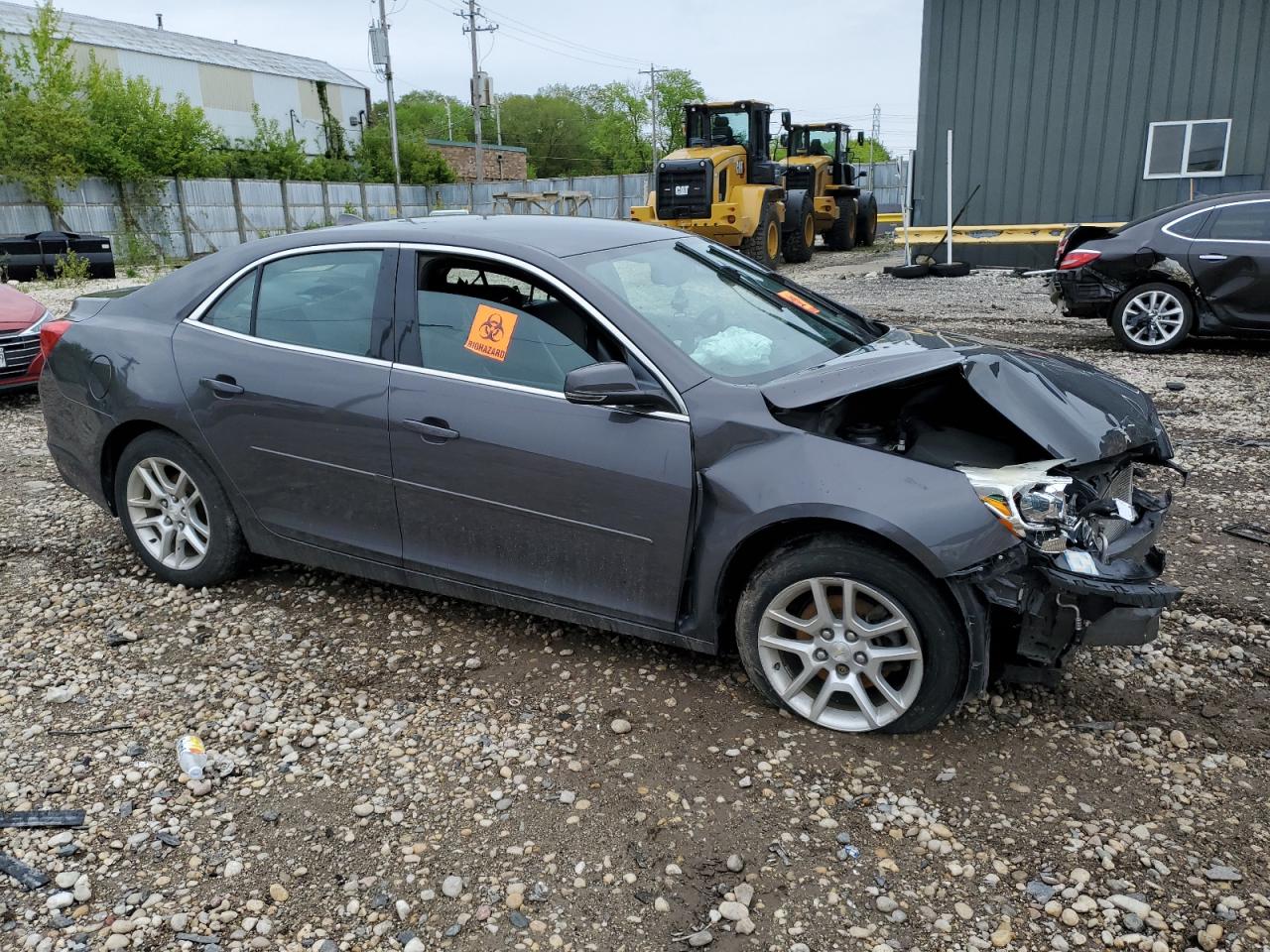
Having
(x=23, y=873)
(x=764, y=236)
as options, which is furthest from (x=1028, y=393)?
(x=764, y=236)

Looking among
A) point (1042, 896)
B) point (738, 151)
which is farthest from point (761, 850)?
point (738, 151)

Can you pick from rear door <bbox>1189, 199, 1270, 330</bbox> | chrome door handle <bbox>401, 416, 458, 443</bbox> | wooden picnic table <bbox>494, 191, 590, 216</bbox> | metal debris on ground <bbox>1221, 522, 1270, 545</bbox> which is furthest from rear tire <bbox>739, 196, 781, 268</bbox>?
chrome door handle <bbox>401, 416, 458, 443</bbox>

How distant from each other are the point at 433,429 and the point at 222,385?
42.5 inches

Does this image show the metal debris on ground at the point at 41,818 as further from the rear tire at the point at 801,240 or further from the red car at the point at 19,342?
the rear tire at the point at 801,240

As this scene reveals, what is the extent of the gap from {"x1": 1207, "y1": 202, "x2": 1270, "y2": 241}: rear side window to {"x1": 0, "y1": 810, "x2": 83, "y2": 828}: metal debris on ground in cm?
989

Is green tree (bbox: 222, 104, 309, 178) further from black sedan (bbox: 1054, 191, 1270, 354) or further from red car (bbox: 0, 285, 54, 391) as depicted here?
black sedan (bbox: 1054, 191, 1270, 354)

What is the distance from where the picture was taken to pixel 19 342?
836cm

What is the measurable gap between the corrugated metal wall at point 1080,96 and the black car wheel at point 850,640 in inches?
669

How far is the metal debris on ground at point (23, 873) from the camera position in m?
2.68

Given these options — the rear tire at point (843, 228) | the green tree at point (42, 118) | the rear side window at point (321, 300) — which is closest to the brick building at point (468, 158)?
the green tree at point (42, 118)

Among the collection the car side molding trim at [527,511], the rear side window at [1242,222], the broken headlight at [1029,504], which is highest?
the rear side window at [1242,222]

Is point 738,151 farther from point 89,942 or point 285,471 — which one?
point 89,942

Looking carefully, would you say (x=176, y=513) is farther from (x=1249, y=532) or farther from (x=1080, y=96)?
(x=1080, y=96)

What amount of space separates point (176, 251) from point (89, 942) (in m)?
31.5
